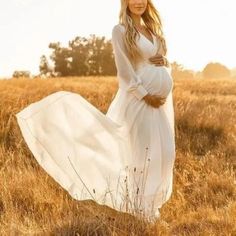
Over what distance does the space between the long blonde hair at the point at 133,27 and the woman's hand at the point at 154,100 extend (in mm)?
290

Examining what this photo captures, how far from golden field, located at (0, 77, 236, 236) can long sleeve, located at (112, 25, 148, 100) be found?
38.9 inches

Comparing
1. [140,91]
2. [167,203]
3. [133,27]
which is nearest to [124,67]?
[140,91]

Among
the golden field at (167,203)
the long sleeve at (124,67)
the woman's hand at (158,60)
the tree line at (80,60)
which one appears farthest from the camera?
the tree line at (80,60)

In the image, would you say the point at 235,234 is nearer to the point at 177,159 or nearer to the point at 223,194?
the point at 223,194

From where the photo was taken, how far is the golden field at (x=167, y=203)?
4379 mm

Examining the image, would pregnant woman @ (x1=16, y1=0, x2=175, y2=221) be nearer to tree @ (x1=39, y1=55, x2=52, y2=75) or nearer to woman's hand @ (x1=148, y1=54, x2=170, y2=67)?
woman's hand @ (x1=148, y1=54, x2=170, y2=67)

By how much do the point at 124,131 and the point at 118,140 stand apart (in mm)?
109

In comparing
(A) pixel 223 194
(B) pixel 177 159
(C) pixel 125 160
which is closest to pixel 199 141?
(B) pixel 177 159

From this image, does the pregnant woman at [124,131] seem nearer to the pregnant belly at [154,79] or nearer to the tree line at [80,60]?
the pregnant belly at [154,79]

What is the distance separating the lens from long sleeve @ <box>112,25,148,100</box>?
15.1 feet

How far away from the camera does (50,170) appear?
4988 millimetres

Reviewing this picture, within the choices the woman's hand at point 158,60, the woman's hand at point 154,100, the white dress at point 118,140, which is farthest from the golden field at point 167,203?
the woman's hand at point 158,60

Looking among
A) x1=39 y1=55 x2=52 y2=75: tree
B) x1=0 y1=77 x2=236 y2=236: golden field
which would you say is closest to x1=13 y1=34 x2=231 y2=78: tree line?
x1=39 y1=55 x2=52 y2=75: tree

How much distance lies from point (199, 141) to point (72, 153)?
12.7ft
